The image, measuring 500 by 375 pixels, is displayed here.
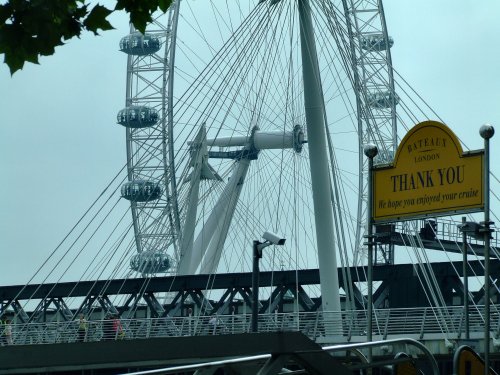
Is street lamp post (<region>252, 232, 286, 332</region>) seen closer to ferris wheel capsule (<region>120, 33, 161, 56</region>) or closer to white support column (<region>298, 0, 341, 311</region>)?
white support column (<region>298, 0, 341, 311</region>)

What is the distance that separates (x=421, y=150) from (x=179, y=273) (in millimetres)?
29880

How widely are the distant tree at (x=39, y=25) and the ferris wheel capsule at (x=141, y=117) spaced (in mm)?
54412

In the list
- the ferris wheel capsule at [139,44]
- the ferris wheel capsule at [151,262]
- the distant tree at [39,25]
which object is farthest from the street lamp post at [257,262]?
the ferris wheel capsule at [139,44]

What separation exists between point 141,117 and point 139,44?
10.8 feet

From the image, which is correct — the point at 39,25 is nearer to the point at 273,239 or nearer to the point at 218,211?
the point at 273,239

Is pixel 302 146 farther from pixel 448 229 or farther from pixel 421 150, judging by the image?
pixel 421 150

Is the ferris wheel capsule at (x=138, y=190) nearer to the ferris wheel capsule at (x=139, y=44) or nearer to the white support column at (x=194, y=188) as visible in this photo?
the ferris wheel capsule at (x=139, y=44)

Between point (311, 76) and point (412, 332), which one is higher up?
point (311, 76)

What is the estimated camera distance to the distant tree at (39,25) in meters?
11.6

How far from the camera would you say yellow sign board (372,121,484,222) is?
74.3 ft

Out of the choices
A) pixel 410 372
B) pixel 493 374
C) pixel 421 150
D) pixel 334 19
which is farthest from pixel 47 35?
pixel 334 19

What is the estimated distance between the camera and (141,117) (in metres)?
66.5

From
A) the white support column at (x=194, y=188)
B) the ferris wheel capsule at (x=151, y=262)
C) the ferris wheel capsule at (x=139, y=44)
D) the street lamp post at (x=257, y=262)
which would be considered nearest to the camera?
the street lamp post at (x=257, y=262)

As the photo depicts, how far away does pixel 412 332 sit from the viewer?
4169cm
